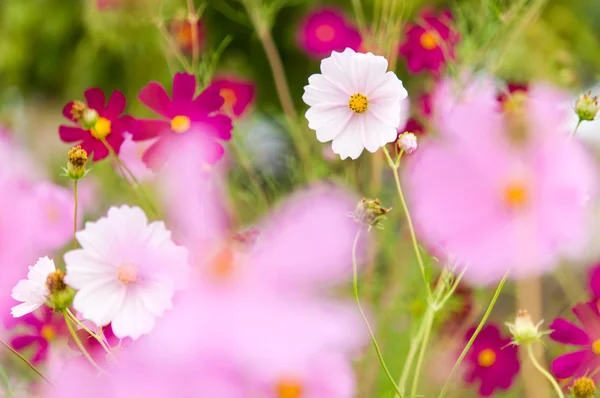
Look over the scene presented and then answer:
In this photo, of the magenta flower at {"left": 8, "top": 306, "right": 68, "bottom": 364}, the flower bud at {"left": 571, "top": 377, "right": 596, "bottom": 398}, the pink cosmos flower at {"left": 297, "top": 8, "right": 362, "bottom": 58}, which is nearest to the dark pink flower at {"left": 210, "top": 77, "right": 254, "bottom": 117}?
the pink cosmos flower at {"left": 297, "top": 8, "right": 362, "bottom": 58}

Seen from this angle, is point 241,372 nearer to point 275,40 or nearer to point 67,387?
point 67,387

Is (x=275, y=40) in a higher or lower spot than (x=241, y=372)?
higher

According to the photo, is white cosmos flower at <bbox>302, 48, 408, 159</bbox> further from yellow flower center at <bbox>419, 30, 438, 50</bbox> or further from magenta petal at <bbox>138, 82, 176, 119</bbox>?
yellow flower center at <bbox>419, 30, 438, 50</bbox>

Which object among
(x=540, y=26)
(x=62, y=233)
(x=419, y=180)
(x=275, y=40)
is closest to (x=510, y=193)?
(x=419, y=180)

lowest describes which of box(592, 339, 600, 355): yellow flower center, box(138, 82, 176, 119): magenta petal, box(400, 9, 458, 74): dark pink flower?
box(592, 339, 600, 355): yellow flower center

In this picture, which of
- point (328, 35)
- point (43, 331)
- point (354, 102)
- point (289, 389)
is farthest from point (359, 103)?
point (328, 35)

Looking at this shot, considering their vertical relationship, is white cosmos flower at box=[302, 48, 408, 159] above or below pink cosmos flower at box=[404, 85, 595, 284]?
above

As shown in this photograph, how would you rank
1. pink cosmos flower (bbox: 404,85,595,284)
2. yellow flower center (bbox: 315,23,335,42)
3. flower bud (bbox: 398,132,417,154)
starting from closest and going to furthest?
1. pink cosmos flower (bbox: 404,85,595,284)
2. flower bud (bbox: 398,132,417,154)
3. yellow flower center (bbox: 315,23,335,42)

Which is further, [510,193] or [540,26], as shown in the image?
[540,26]

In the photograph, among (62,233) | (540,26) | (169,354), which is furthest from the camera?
(540,26)
